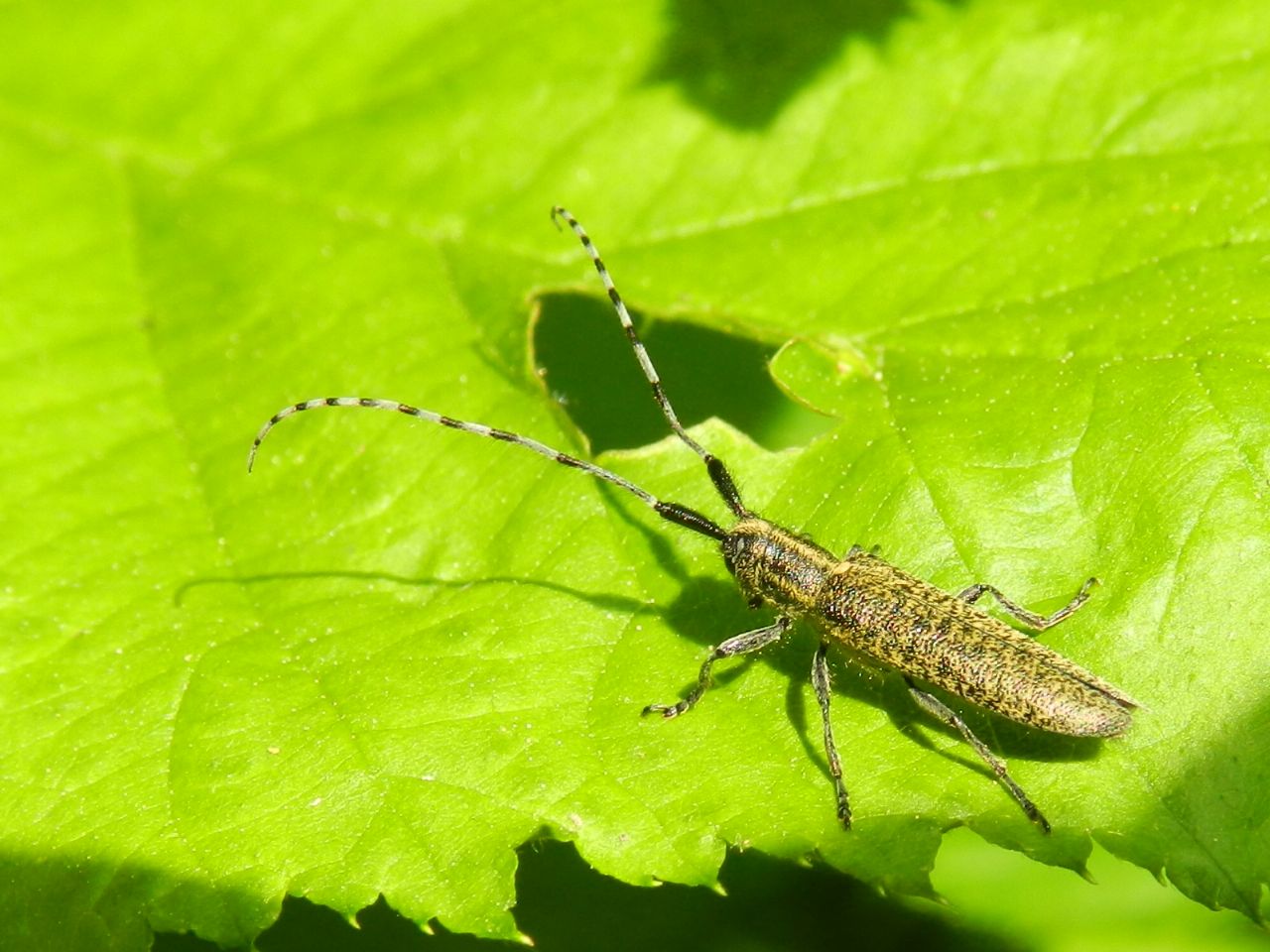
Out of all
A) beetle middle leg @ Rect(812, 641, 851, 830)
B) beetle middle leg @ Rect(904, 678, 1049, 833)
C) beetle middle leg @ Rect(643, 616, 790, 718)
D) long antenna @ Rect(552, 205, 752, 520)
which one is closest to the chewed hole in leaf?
long antenna @ Rect(552, 205, 752, 520)

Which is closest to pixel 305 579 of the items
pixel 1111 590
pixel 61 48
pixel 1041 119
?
pixel 1111 590

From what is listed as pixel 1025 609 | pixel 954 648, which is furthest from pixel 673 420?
pixel 1025 609

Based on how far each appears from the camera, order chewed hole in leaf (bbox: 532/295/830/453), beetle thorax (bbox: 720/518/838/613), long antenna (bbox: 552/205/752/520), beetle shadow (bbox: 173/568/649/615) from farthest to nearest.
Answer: chewed hole in leaf (bbox: 532/295/830/453)
long antenna (bbox: 552/205/752/520)
beetle shadow (bbox: 173/568/649/615)
beetle thorax (bbox: 720/518/838/613)

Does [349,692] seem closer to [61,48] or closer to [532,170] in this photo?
[532,170]

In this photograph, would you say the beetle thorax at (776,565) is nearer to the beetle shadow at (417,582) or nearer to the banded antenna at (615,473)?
the banded antenna at (615,473)

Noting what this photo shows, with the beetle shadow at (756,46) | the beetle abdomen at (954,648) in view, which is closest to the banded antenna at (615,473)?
the beetle abdomen at (954,648)

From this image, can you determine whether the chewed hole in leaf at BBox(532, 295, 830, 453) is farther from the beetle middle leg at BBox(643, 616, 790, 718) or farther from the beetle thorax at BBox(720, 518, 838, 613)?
the beetle middle leg at BBox(643, 616, 790, 718)

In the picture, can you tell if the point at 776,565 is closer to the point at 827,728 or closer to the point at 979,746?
the point at 827,728
